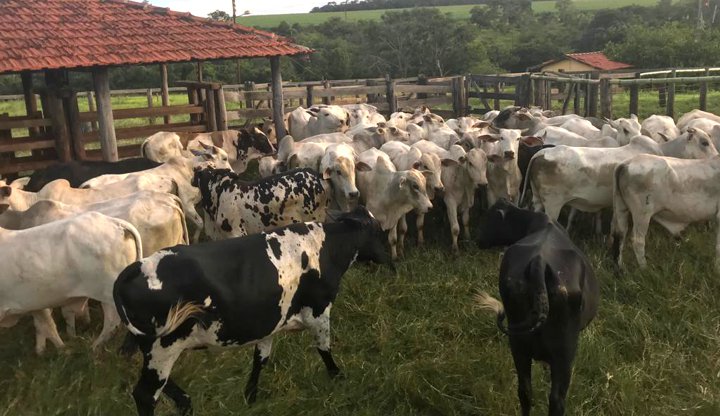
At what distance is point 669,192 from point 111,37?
9.00 meters

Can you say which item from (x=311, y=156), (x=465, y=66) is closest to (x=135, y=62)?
(x=311, y=156)

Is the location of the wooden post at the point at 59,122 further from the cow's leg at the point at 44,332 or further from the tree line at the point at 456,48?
the tree line at the point at 456,48

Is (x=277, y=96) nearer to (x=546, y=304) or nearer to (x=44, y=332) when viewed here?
(x=44, y=332)

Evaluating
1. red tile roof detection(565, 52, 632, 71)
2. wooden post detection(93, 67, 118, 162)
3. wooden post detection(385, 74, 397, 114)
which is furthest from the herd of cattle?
red tile roof detection(565, 52, 632, 71)

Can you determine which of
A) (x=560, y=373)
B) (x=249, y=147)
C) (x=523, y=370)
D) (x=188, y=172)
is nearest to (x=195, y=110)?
(x=249, y=147)

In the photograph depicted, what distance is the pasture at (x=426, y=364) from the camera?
4.73m

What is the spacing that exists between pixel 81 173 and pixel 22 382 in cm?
449

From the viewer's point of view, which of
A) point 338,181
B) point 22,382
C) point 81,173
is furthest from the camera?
point 81,173

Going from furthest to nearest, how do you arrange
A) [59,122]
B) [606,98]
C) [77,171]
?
[606,98]
[59,122]
[77,171]

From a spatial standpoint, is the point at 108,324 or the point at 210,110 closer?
the point at 108,324

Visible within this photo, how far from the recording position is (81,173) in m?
8.99

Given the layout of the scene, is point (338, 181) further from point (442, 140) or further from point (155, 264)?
point (155, 264)

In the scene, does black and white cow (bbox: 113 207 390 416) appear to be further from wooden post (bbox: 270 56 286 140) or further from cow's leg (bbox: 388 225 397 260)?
wooden post (bbox: 270 56 286 140)

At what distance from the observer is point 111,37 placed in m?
10.9
